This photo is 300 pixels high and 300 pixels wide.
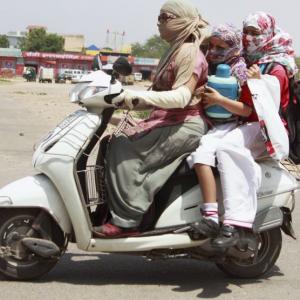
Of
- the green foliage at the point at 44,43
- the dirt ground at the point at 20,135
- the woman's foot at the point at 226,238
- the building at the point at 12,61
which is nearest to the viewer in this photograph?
the woman's foot at the point at 226,238

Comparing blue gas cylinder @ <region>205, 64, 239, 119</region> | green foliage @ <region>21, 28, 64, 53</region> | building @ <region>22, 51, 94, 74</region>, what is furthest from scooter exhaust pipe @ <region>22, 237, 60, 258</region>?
green foliage @ <region>21, 28, 64, 53</region>

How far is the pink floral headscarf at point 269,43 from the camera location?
4656mm

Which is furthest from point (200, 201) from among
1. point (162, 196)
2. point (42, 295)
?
point (42, 295)

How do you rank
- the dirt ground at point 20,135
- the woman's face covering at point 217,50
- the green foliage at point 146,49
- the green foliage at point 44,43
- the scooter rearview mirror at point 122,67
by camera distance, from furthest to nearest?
the green foliage at point 146,49 < the green foliage at point 44,43 < the dirt ground at point 20,135 < the woman's face covering at point 217,50 < the scooter rearview mirror at point 122,67

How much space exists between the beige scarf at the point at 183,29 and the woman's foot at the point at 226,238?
3.44 feet

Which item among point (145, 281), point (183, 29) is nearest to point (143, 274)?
point (145, 281)

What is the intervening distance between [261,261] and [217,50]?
1.63 metres

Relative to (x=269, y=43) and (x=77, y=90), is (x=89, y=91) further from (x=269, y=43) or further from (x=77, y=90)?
(x=269, y=43)

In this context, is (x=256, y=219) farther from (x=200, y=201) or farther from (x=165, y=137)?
(x=165, y=137)

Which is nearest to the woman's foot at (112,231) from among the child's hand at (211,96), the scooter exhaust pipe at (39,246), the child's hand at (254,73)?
the scooter exhaust pipe at (39,246)

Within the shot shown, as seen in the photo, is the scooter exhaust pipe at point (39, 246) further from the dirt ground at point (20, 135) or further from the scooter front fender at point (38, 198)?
the dirt ground at point (20, 135)

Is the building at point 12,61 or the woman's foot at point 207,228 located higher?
the woman's foot at point 207,228

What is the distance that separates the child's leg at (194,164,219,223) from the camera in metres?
4.36

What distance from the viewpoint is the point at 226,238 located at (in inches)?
171
